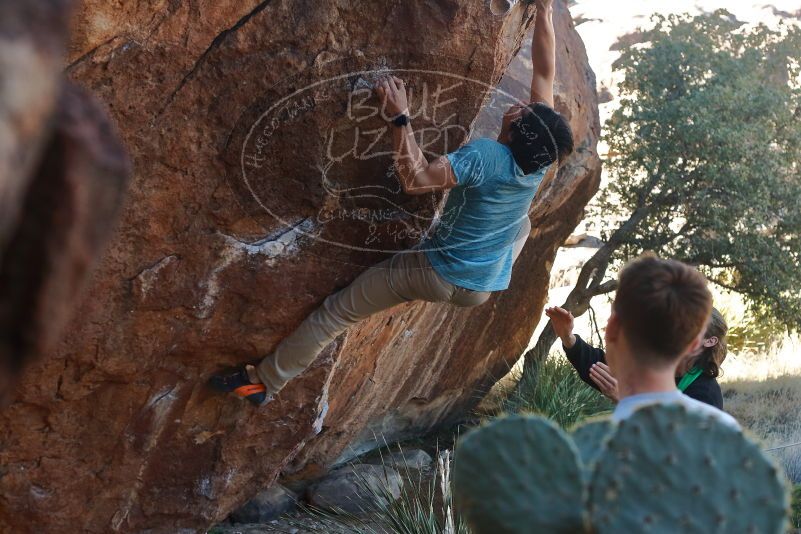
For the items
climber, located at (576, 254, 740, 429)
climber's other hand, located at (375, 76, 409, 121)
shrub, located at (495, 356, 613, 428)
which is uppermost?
climber's other hand, located at (375, 76, 409, 121)

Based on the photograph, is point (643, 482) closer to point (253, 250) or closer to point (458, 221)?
point (458, 221)

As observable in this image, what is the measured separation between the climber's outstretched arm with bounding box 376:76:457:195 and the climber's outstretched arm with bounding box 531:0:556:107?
787mm

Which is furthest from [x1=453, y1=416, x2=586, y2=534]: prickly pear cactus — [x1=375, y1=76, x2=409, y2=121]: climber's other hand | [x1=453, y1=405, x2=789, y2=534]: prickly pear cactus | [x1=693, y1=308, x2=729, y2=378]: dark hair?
[x1=375, y1=76, x2=409, y2=121]: climber's other hand

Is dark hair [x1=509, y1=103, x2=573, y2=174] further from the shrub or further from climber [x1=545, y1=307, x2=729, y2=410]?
the shrub

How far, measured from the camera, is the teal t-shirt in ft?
15.5

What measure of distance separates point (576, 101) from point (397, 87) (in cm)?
398

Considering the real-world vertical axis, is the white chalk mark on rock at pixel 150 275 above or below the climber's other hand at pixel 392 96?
below

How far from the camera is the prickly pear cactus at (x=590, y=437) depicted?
7.85ft

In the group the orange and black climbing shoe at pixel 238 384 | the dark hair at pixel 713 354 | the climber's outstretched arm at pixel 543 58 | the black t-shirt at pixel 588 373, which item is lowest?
the orange and black climbing shoe at pixel 238 384

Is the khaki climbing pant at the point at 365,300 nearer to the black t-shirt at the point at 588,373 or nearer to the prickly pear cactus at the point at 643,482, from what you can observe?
the black t-shirt at the point at 588,373

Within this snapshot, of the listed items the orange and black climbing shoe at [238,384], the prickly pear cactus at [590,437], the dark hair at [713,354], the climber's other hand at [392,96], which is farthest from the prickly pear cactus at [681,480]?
the orange and black climbing shoe at [238,384]

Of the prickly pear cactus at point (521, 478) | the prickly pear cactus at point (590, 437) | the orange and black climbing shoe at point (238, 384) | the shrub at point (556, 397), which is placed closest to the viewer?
the prickly pear cactus at point (521, 478)

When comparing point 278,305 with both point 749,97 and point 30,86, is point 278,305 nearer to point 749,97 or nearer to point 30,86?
point 30,86

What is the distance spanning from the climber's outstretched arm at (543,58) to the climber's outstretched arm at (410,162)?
787 millimetres
